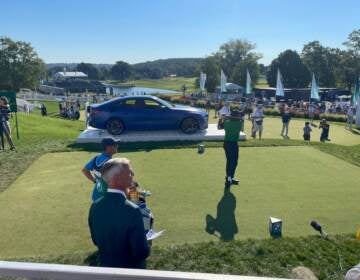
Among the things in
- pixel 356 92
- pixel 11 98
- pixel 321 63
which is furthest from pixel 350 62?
pixel 11 98

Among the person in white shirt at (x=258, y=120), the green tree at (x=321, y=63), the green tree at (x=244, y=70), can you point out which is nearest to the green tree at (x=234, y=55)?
the green tree at (x=244, y=70)

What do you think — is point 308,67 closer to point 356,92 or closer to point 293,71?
point 293,71

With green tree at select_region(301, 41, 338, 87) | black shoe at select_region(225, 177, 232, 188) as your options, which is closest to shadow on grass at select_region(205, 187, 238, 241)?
black shoe at select_region(225, 177, 232, 188)

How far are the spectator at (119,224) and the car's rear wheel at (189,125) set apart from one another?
41.5ft

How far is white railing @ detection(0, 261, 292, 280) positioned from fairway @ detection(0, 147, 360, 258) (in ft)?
11.4

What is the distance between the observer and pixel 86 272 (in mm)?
2680

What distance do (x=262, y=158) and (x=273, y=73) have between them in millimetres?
75315

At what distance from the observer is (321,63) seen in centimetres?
8781

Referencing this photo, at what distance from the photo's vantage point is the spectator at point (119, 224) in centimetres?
350

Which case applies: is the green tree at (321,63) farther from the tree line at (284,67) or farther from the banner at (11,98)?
the banner at (11,98)

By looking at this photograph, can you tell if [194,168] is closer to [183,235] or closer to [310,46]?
[183,235]

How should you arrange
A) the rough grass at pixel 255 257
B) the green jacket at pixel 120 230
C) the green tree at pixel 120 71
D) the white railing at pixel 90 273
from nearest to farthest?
the white railing at pixel 90 273 < the green jacket at pixel 120 230 < the rough grass at pixel 255 257 < the green tree at pixel 120 71

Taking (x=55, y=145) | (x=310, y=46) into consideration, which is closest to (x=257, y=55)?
(x=310, y=46)

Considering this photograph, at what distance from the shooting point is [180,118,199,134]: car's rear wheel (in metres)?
16.3
